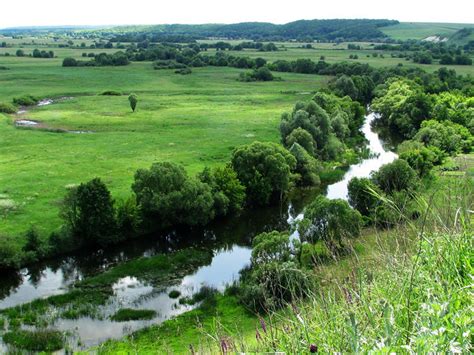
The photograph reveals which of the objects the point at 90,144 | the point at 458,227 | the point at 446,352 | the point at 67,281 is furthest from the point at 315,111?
the point at 446,352

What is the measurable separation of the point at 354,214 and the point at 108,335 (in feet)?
63.5

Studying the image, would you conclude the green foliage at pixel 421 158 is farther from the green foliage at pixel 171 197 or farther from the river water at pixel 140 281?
the green foliage at pixel 171 197

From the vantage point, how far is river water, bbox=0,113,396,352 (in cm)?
3120

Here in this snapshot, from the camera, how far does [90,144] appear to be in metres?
72.8

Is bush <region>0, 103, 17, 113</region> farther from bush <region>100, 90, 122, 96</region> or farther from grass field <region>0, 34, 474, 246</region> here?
bush <region>100, 90, 122, 96</region>

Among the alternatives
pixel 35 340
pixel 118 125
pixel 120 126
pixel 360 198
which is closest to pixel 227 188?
pixel 360 198

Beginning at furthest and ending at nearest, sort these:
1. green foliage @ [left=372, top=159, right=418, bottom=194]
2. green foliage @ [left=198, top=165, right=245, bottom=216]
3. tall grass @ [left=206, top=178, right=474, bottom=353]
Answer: green foliage @ [left=198, top=165, right=245, bottom=216]
green foliage @ [left=372, top=159, right=418, bottom=194]
tall grass @ [left=206, top=178, right=474, bottom=353]

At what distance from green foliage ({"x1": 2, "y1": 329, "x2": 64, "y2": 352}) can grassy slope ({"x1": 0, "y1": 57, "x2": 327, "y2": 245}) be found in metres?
13.7

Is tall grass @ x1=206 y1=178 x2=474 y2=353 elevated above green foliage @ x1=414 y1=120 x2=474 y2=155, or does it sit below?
above

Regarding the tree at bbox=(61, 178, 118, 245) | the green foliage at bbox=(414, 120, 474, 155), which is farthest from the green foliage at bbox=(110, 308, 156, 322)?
the green foliage at bbox=(414, 120, 474, 155)

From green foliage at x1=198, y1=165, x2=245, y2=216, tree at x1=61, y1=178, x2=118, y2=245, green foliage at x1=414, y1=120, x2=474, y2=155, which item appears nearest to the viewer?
tree at x1=61, y1=178, x2=118, y2=245

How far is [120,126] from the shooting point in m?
85.3

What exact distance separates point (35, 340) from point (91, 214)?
550 inches

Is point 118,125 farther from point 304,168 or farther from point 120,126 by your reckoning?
point 304,168
